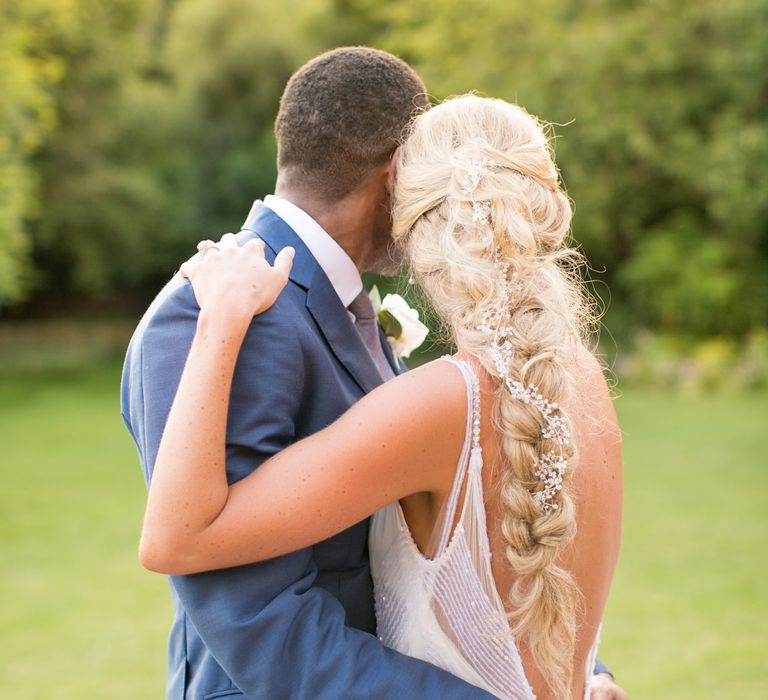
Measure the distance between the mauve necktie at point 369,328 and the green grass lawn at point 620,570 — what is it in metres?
4.11

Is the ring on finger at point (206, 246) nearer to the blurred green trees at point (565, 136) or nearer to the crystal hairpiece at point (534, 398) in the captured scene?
the crystal hairpiece at point (534, 398)

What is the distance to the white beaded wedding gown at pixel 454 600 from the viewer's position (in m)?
1.82

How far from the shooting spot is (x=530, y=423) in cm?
178

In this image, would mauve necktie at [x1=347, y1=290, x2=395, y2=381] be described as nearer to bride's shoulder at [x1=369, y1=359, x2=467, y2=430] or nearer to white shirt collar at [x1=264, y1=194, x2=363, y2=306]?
white shirt collar at [x1=264, y1=194, x2=363, y2=306]

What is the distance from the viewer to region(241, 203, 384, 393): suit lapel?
1.96 metres

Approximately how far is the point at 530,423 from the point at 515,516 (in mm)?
179

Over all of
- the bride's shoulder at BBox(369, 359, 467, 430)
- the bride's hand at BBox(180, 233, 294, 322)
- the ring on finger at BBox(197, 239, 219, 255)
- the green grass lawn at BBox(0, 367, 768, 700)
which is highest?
the green grass lawn at BBox(0, 367, 768, 700)

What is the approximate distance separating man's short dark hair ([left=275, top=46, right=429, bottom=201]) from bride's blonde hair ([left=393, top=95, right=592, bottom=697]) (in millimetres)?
171

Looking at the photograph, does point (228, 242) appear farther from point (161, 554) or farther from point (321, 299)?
point (161, 554)

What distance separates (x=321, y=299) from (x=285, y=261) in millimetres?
134

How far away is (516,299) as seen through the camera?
183 cm

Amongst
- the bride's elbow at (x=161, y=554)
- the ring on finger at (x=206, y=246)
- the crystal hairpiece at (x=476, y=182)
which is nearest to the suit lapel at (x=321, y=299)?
the ring on finger at (x=206, y=246)

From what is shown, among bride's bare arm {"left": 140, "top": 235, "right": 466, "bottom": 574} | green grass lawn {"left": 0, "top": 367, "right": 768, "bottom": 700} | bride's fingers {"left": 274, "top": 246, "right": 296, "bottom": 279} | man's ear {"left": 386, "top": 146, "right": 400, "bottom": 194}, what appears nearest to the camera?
bride's bare arm {"left": 140, "top": 235, "right": 466, "bottom": 574}

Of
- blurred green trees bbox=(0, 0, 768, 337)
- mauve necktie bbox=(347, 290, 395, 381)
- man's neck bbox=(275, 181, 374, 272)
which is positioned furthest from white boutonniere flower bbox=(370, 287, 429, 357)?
blurred green trees bbox=(0, 0, 768, 337)
